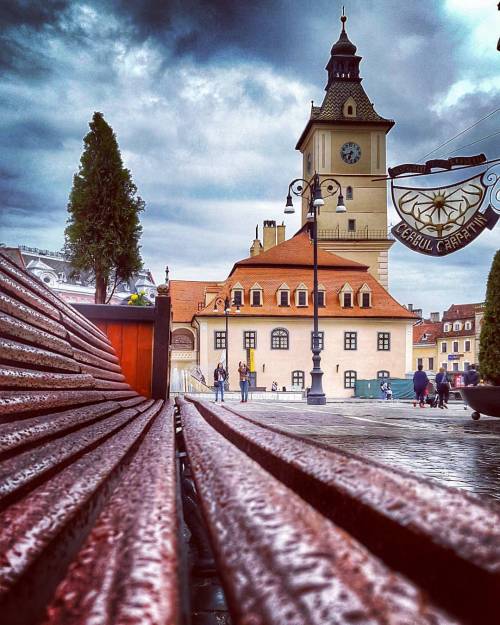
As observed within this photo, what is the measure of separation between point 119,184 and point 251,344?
911 inches

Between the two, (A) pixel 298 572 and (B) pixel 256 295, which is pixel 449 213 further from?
(B) pixel 256 295

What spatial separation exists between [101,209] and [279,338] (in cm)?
2388

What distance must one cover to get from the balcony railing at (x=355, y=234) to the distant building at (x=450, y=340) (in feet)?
86.7

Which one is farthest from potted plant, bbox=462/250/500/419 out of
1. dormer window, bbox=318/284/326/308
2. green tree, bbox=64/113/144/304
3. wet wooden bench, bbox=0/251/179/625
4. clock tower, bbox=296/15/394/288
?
clock tower, bbox=296/15/394/288

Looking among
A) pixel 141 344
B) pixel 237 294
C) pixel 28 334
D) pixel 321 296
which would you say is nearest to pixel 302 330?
A: pixel 321 296

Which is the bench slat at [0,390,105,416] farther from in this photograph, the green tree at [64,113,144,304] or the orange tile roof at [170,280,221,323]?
the orange tile roof at [170,280,221,323]

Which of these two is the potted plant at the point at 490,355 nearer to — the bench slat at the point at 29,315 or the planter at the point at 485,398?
the planter at the point at 485,398

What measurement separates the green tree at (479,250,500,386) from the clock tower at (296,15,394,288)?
153ft

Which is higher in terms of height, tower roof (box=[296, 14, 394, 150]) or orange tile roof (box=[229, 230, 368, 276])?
tower roof (box=[296, 14, 394, 150])

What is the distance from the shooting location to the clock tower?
55781 mm

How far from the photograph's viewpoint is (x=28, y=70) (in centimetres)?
1138

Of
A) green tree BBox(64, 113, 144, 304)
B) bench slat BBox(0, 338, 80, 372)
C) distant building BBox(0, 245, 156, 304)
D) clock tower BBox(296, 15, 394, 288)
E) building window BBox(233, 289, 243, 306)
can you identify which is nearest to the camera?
bench slat BBox(0, 338, 80, 372)

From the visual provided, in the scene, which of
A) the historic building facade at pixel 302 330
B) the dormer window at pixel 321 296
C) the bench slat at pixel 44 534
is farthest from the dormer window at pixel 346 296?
the bench slat at pixel 44 534

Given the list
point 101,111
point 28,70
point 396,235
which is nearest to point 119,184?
point 101,111
